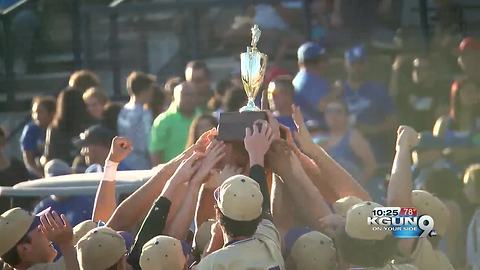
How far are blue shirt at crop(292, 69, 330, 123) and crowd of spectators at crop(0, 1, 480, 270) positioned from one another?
0.01 m

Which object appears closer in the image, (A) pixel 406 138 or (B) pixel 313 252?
(B) pixel 313 252

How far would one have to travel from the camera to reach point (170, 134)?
872 cm

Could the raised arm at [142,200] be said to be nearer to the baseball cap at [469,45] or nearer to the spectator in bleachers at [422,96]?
the spectator in bleachers at [422,96]

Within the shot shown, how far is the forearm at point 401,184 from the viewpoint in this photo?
521cm

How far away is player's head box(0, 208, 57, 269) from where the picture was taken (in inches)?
212

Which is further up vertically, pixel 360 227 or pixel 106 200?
pixel 360 227

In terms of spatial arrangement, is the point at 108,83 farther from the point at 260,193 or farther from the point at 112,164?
the point at 260,193

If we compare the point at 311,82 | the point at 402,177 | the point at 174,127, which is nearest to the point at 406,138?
the point at 402,177

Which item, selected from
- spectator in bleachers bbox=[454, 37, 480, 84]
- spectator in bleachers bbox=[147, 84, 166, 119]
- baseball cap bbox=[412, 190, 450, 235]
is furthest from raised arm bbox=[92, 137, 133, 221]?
spectator in bleachers bbox=[454, 37, 480, 84]

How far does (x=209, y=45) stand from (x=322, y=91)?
2.17 m

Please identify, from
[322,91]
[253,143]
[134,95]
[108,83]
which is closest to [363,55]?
[322,91]

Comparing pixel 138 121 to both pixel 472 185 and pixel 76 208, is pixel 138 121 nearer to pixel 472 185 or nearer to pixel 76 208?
pixel 76 208

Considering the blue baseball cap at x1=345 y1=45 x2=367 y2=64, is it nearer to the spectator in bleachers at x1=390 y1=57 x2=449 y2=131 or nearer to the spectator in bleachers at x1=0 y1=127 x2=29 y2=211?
the spectator in bleachers at x1=390 y1=57 x2=449 y2=131

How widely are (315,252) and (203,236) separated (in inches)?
19.7
